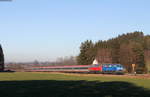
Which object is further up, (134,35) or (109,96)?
(134,35)

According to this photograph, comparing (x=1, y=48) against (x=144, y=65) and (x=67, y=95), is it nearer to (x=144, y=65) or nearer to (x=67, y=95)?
(x=144, y=65)

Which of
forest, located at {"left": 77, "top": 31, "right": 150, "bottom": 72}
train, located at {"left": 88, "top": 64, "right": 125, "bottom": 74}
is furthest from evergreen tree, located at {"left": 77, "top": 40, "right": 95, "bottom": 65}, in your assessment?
train, located at {"left": 88, "top": 64, "right": 125, "bottom": 74}

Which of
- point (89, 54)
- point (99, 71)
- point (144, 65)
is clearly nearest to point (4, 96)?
point (99, 71)

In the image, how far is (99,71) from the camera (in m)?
63.1

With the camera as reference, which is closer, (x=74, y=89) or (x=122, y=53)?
(x=74, y=89)

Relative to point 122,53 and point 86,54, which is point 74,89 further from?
point 86,54

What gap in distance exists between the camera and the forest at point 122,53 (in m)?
72.3

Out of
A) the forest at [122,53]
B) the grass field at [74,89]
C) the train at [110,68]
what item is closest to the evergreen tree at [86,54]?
the forest at [122,53]

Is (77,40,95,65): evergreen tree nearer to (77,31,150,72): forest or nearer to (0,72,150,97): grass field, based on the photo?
(77,31,150,72): forest

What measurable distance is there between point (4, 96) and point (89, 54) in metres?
84.8

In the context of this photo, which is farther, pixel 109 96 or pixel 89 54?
pixel 89 54

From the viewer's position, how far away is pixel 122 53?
76688 mm

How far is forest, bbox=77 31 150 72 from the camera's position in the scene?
72.3m

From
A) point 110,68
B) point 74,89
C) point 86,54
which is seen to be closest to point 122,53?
point 110,68
